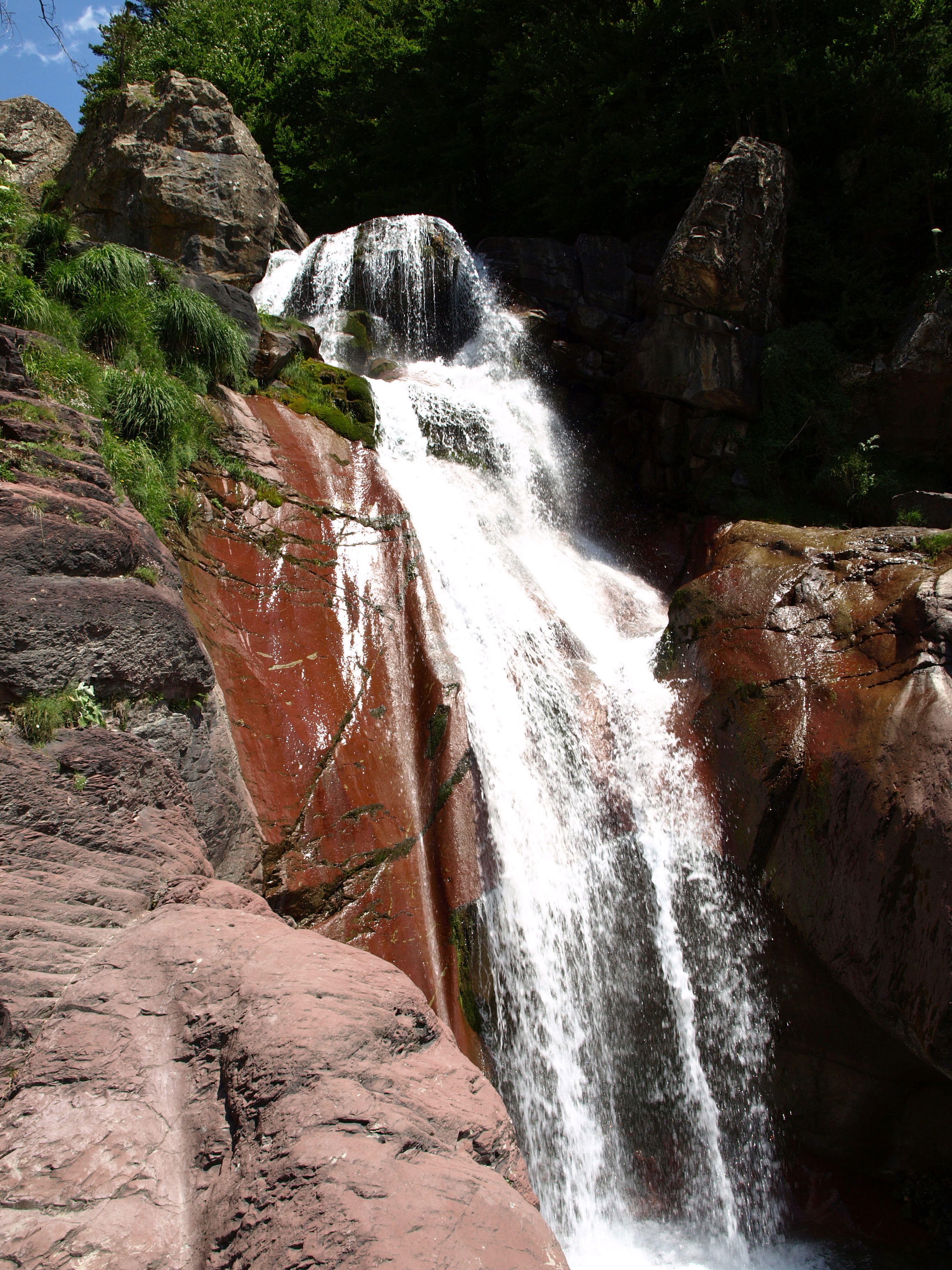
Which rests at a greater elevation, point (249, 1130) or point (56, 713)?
point (56, 713)

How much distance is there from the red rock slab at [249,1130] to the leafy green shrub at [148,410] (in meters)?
4.88

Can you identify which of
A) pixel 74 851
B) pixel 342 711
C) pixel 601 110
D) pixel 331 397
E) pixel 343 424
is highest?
pixel 601 110

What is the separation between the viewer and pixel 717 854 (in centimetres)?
661

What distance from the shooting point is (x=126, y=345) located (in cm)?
719

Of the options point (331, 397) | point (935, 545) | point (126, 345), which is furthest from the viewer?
point (331, 397)

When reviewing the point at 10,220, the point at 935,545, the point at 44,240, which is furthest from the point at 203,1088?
the point at 44,240

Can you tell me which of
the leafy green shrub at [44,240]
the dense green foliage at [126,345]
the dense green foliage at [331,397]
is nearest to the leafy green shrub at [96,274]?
the dense green foliage at [126,345]

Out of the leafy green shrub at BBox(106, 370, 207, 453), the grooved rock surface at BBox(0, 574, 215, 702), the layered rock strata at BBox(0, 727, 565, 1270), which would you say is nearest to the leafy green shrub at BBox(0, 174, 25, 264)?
the leafy green shrub at BBox(106, 370, 207, 453)

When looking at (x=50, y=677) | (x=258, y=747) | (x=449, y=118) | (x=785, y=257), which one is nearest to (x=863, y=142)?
(x=785, y=257)

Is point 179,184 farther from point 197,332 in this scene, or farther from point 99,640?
point 99,640

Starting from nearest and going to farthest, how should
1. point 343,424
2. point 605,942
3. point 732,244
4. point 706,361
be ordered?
1. point 605,942
2. point 343,424
3. point 732,244
4. point 706,361

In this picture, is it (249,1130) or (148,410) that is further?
(148,410)

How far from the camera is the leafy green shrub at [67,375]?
5.89 m

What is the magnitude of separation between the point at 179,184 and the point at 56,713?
12.6 m
